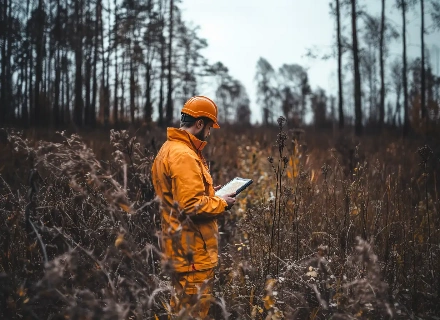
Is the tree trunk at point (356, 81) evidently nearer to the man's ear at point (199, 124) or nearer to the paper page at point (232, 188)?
the paper page at point (232, 188)

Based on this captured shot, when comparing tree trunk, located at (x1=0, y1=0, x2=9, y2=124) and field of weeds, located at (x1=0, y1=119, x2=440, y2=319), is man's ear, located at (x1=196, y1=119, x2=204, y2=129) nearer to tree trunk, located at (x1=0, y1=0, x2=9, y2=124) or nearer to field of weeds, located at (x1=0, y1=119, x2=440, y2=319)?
field of weeds, located at (x1=0, y1=119, x2=440, y2=319)

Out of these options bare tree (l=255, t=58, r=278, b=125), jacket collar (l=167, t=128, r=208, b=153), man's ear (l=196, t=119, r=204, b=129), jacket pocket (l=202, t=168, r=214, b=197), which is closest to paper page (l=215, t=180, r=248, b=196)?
jacket pocket (l=202, t=168, r=214, b=197)

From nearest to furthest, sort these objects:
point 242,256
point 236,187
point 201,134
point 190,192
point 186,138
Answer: point 190,192
point 186,138
point 201,134
point 236,187
point 242,256

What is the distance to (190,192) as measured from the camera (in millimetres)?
2205

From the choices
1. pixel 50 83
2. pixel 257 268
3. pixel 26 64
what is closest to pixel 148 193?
pixel 257 268

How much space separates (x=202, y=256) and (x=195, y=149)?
70 centimetres

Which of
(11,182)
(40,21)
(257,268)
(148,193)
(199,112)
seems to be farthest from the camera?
(40,21)

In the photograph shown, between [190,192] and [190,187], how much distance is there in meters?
0.03

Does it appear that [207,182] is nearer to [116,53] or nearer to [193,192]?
[193,192]

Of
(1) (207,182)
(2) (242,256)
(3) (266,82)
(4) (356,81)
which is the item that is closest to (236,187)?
(1) (207,182)

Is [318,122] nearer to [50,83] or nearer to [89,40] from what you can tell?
[89,40]

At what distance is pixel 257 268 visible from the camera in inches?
115

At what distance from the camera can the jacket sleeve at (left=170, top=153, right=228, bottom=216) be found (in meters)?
2.20

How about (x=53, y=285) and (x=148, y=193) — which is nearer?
(x=53, y=285)
